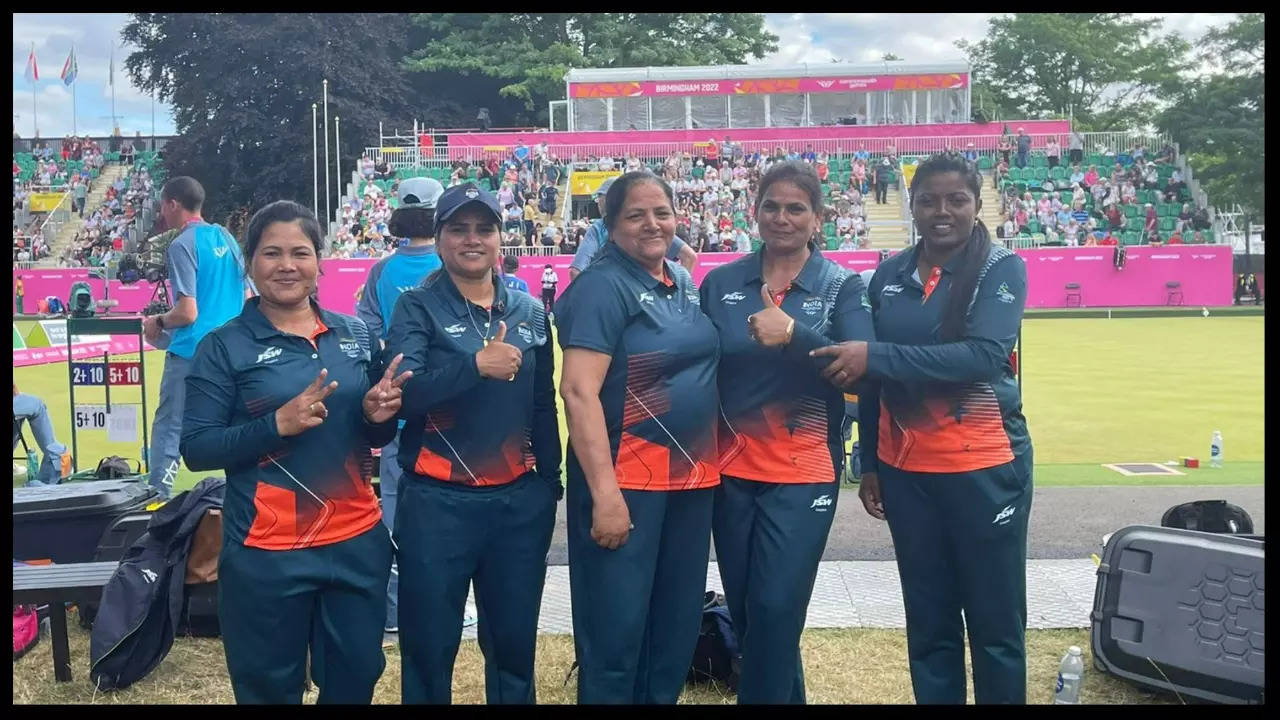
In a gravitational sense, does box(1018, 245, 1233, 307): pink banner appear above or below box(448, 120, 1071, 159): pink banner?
below

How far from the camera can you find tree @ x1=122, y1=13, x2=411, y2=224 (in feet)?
140

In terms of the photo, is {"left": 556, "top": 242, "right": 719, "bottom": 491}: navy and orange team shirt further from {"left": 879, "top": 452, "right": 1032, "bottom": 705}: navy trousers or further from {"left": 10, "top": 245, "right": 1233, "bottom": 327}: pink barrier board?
{"left": 10, "top": 245, "right": 1233, "bottom": 327}: pink barrier board


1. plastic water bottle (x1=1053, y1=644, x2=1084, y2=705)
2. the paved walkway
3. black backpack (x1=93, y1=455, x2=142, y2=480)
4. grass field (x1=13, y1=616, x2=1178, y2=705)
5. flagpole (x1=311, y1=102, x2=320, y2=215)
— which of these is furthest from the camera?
flagpole (x1=311, y1=102, x2=320, y2=215)

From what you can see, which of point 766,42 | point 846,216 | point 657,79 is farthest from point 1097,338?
point 766,42

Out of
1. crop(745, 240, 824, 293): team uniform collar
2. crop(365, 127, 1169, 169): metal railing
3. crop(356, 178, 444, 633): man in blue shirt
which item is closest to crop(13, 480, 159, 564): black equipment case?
crop(356, 178, 444, 633): man in blue shirt

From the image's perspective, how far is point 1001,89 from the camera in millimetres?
57000

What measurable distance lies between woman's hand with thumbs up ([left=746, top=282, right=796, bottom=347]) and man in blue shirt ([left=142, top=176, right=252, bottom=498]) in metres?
3.69

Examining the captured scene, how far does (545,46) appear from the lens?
51344 millimetres

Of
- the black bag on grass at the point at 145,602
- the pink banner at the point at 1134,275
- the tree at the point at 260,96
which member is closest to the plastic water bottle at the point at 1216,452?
the black bag on grass at the point at 145,602

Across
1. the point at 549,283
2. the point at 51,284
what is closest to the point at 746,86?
the point at 549,283

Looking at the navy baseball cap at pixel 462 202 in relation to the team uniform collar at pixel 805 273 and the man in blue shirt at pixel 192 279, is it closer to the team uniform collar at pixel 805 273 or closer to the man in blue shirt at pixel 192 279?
the team uniform collar at pixel 805 273

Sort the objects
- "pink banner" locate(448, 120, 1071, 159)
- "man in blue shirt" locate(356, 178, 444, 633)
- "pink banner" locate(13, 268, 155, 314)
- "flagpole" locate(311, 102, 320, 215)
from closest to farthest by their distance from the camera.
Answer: "man in blue shirt" locate(356, 178, 444, 633)
"pink banner" locate(13, 268, 155, 314)
"flagpole" locate(311, 102, 320, 215)
"pink banner" locate(448, 120, 1071, 159)

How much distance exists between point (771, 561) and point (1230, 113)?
126ft

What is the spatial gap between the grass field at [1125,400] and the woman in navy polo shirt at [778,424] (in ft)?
17.1
